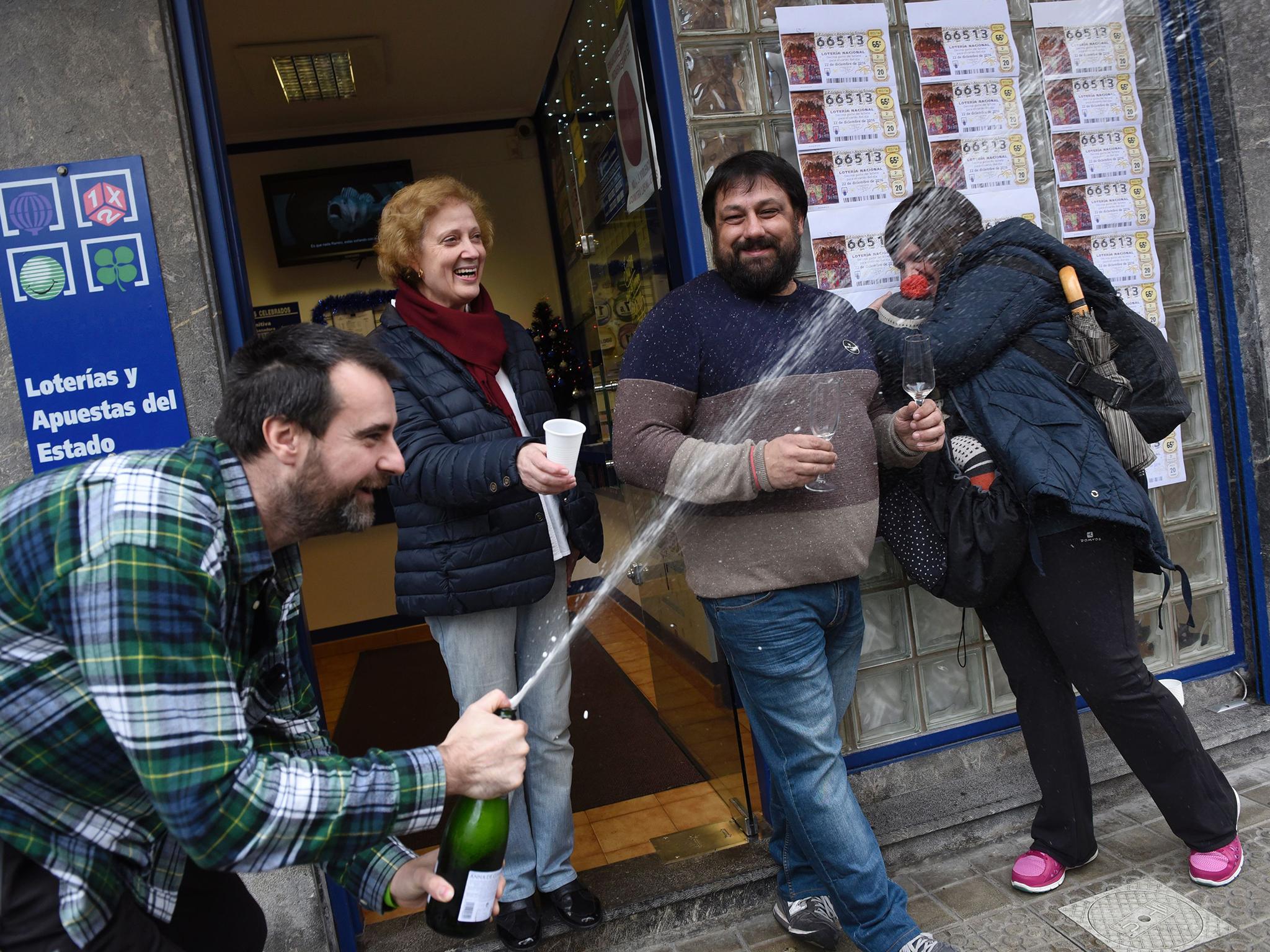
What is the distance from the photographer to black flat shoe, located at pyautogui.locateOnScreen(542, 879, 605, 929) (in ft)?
8.95

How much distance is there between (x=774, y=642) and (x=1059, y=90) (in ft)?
7.86

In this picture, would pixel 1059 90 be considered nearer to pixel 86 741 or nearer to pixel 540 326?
pixel 86 741

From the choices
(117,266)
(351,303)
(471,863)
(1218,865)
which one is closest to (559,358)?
(351,303)

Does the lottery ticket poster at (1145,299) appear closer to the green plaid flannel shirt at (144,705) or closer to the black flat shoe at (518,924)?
the black flat shoe at (518,924)

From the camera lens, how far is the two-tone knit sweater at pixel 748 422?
2373 mm

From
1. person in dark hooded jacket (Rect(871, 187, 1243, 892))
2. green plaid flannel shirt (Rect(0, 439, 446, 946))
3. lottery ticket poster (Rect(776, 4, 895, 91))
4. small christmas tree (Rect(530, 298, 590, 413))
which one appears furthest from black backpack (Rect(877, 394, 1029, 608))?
small christmas tree (Rect(530, 298, 590, 413))

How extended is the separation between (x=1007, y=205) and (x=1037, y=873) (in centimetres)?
224

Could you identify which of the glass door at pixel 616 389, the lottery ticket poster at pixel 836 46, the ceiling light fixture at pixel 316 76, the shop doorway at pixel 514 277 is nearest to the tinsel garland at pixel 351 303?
the shop doorway at pixel 514 277

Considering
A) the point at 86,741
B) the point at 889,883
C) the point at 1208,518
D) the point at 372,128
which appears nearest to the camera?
the point at 86,741

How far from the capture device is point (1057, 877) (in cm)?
281

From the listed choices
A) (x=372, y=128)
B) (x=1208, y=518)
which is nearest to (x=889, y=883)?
(x=1208, y=518)

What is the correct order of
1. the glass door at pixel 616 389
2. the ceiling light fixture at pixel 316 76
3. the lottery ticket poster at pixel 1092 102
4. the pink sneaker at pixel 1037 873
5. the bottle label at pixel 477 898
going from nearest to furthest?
the bottle label at pixel 477 898 < the pink sneaker at pixel 1037 873 < the lottery ticket poster at pixel 1092 102 < the glass door at pixel 616 389 < the ceiling light fixture at pixel 316 76

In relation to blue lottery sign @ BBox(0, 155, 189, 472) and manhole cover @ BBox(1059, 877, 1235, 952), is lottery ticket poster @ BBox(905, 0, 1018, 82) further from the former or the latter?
manhole cover @ BBox(1059, 877, 1235, 952)

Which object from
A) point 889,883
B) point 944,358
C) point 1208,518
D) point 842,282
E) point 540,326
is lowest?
point 889,883
